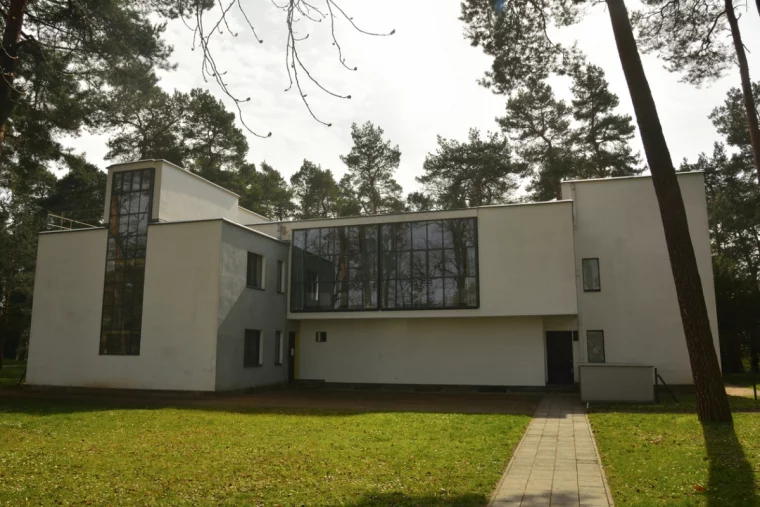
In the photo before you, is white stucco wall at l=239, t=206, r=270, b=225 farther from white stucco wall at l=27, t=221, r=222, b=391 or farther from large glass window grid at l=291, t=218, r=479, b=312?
white stucco wall at l=27, t=221, r=222, b=391

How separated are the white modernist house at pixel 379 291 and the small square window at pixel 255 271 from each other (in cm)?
11

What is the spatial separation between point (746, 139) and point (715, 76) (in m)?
22.3

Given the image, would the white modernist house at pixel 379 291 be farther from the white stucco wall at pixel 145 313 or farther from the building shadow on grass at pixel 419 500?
the building shadow on grass at pixel 419 500

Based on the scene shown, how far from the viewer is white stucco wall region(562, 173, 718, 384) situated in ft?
65.6

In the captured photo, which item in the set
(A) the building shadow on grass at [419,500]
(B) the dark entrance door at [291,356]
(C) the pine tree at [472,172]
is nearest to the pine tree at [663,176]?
(A) the building shadow on grass at [419,500]

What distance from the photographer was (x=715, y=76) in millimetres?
14836

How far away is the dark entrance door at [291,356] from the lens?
23344 millimetres

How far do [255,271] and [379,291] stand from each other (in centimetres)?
458

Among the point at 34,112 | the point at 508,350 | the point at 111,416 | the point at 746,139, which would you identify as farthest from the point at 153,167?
the point at 746,139

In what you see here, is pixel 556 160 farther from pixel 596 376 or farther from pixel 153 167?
pixel 153 167

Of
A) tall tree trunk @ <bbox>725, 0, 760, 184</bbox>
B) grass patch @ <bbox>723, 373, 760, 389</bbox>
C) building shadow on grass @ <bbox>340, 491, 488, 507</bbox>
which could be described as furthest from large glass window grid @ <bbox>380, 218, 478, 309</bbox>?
building shadow on grass @ <bbox>340, 491, 488, 507</bbox>

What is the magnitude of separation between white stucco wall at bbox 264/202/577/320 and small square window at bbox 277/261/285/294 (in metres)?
5.50

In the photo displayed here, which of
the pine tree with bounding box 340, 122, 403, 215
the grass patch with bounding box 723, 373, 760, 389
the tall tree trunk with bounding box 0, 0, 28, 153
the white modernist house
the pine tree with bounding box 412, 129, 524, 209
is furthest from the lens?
the pine tree with bounding box 340, 122, 403, 215

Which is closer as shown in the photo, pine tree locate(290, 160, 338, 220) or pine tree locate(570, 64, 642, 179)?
pine tree locate(570, 64, 642, 179)
